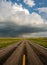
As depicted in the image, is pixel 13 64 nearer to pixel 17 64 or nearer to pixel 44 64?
pixel 17 64

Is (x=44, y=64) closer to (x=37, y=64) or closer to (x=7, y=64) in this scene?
(x=37, y=64)

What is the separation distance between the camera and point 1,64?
1666 centimetres

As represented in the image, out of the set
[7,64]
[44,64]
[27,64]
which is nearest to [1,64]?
[7,64]

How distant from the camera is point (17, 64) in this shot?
54.5 feet

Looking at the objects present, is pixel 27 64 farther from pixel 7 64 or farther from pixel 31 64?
pixel 7 64

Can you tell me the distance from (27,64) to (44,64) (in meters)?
1.63

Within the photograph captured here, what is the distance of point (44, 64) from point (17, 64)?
2529 mm

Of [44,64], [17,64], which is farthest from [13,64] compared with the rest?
[44,64]

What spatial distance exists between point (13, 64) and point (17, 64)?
1.24 ft

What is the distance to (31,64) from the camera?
16828 mm

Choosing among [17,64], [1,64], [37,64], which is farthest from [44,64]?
[1,64]

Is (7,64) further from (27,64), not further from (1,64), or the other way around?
(27,64)

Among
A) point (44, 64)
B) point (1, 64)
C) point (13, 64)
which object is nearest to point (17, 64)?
point (13, 64)

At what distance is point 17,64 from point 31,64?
1281 millimetres
